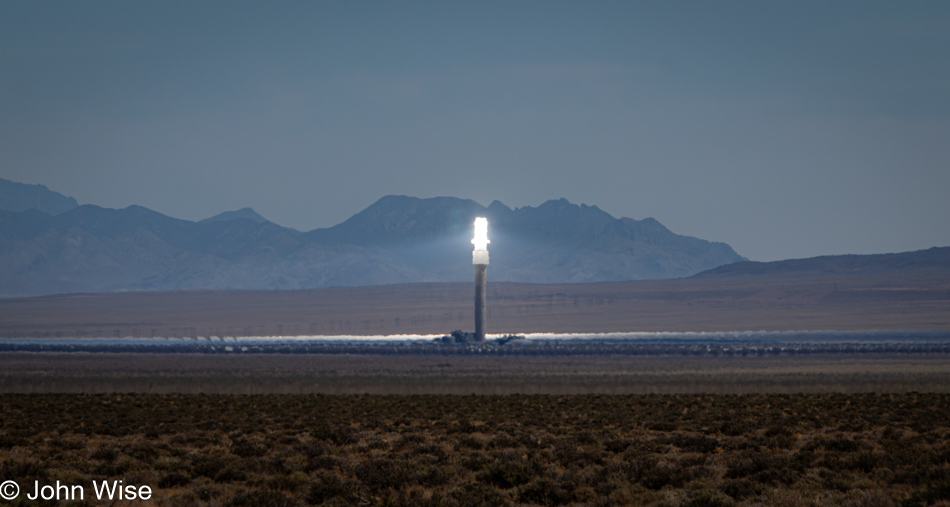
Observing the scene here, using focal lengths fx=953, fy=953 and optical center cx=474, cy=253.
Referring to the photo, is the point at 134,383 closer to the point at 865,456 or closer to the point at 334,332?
the point at 865,456

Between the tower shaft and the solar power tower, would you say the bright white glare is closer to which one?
the solar power tower

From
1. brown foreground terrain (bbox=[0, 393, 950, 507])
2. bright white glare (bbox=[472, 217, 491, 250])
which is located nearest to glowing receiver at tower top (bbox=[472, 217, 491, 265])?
bright white glare (bbox=[472, 217, 491, 250])

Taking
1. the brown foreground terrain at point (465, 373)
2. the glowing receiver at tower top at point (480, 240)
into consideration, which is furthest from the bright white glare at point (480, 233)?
the brown foreground terrain at point (465, 373)

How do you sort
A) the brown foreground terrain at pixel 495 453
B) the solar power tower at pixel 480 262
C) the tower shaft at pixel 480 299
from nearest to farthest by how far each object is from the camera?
the brown foreground terrain at pixel 495 453
the solar power tower at pixel 480 262
the tower shaft at pixel 480 299

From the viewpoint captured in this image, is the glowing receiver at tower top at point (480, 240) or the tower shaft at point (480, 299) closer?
the glowing receiver at tower top at point (480, 240)

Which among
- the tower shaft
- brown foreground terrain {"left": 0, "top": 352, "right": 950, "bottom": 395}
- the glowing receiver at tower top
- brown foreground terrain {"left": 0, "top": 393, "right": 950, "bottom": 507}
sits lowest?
brown foreground terrain {"left": 0, "top": 352, "right": 950, "bottom": 395}

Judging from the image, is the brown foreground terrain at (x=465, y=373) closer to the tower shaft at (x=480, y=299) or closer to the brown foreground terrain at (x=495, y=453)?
the tower shaft at (x=480, y=299)
